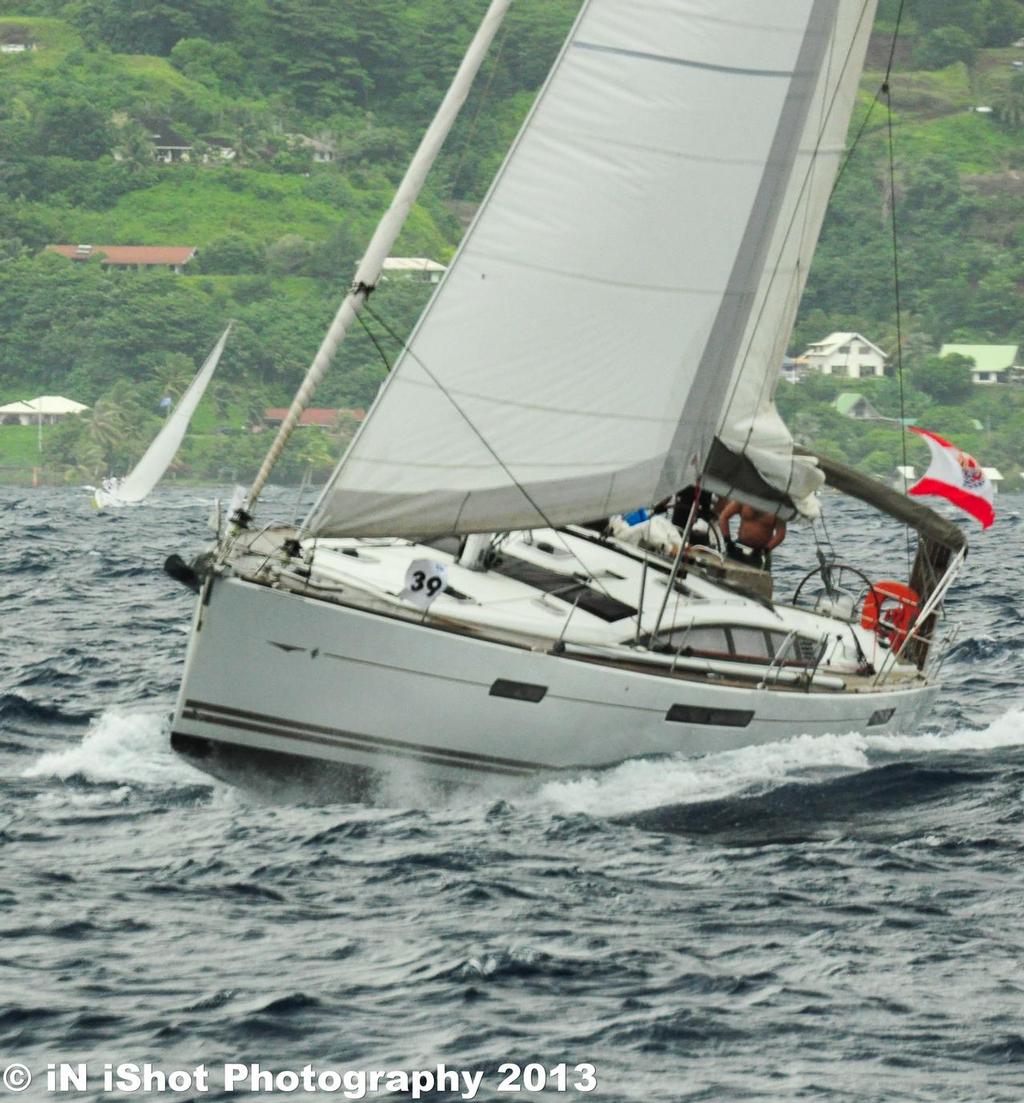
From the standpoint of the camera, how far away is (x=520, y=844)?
51.0 ft

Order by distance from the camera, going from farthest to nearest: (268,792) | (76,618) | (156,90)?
1. (156,90)
2. (76,618)
3. (268,792)

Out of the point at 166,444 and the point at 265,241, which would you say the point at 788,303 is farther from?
the point at 265,241

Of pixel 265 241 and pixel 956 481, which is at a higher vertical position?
pixel 956 481

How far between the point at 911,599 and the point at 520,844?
788 centimetres

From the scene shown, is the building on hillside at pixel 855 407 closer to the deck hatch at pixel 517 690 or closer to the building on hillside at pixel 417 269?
the building on hillside at pixel 417 269

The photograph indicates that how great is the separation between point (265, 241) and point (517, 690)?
5907 inches

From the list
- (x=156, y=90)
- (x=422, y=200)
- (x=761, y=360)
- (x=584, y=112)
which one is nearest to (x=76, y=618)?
(x=761, y=360)

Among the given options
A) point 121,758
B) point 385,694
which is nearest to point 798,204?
point 385,694

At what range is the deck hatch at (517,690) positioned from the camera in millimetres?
16781

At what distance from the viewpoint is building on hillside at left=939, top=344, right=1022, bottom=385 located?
158375mm

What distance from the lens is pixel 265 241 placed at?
163750 mm

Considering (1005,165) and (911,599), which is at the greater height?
(1005,165)

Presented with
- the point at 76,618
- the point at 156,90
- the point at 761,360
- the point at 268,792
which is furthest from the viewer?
the point at 156,90

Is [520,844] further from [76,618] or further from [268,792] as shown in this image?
[76,618]
